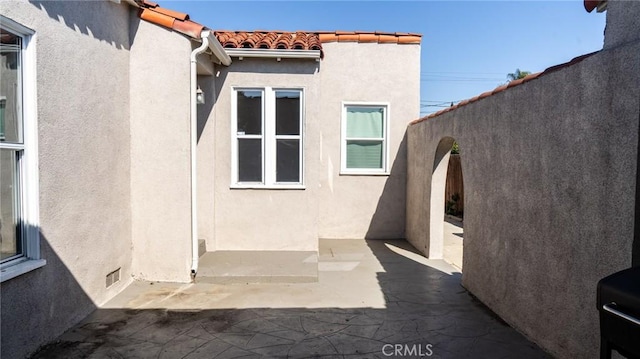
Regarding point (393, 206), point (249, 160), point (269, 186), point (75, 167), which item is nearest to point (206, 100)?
point (249, 160)

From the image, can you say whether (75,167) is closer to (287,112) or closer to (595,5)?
(287,112)

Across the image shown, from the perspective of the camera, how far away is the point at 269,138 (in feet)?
26.1

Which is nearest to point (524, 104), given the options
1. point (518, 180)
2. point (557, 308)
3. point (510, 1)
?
point (518, 180)

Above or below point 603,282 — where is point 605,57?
above

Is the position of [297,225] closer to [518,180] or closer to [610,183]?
[518,180]

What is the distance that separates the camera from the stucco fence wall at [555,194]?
10.3 feet

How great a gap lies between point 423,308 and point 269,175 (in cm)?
407

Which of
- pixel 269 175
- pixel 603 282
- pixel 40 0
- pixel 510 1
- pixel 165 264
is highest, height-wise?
pixel 510 1

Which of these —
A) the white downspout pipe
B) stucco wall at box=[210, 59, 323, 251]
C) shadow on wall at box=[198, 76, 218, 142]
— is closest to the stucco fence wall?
stucco wall at box=[210, 59, 323, 251]

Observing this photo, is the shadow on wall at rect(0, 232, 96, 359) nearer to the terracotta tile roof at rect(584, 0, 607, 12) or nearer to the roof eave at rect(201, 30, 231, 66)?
the roof eave at rect(201, 30, 231, 66)

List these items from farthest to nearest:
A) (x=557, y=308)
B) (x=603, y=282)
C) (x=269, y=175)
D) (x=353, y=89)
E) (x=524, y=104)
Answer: (x=353, y=89) < (x=269, y=175) < (x=524, y=104) < (x=557, y=308) < (x=603, y=282)

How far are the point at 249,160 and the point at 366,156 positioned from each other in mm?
3768

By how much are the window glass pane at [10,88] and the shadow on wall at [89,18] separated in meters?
0.51

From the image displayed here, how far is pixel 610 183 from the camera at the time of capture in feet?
10.5
